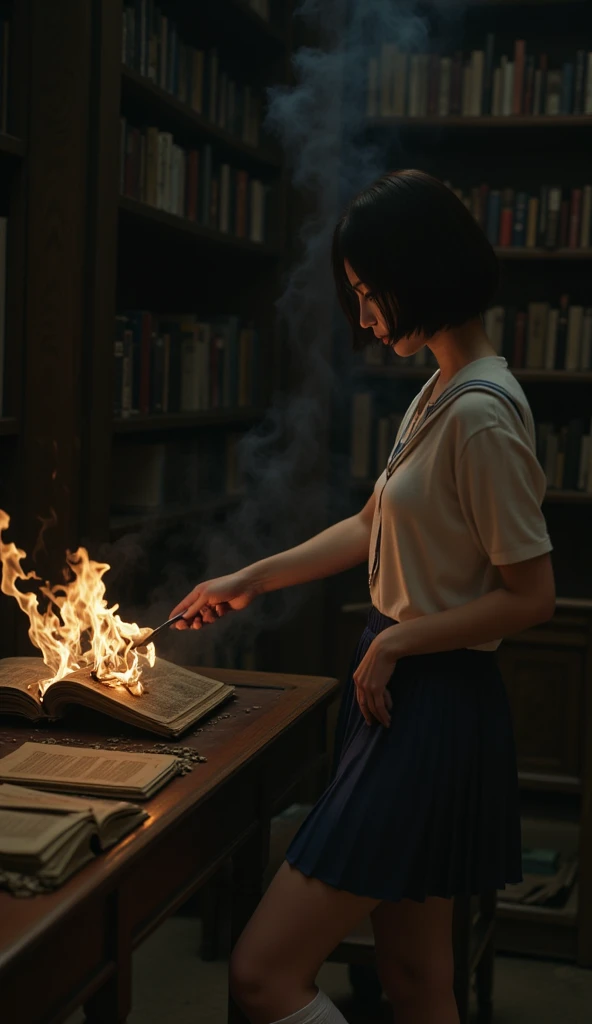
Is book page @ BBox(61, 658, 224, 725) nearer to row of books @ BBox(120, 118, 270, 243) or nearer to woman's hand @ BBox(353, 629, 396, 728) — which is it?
woman's hand @ BBox(353, 629, 396, 728)

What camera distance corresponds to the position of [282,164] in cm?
366

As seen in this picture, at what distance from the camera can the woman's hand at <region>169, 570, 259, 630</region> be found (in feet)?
6.19

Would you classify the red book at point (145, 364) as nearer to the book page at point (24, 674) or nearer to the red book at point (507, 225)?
the book page at point (24, 674)

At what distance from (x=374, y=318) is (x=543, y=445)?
7.76 ft

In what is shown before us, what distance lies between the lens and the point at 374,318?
156 centimetres

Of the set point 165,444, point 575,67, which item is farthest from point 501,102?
point 165,444

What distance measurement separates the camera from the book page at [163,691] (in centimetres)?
163

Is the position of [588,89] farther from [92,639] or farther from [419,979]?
[419,979]

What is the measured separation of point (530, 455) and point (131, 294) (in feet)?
7.02

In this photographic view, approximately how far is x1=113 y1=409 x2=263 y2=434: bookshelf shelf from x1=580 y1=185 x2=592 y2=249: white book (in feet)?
3.76

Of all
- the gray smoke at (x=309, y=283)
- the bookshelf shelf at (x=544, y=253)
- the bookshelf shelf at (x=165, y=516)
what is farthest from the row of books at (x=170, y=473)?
the bookshelf shelf at (x=544, y=253)

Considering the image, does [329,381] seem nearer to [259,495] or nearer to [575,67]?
[259,495]

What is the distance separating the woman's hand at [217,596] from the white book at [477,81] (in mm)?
2353

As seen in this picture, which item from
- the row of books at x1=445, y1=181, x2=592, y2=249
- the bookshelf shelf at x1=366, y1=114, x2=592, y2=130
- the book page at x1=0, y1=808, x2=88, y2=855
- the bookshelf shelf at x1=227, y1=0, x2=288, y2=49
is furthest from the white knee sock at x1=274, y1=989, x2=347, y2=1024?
the bookshelf shelf at x1=366, y1=114, x2=592, y2=130
